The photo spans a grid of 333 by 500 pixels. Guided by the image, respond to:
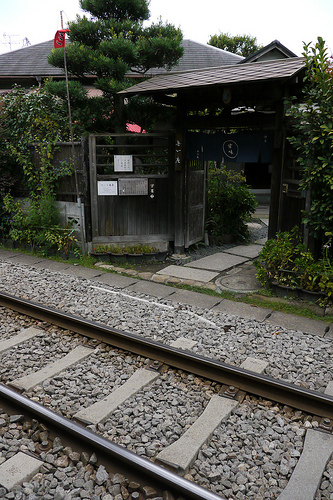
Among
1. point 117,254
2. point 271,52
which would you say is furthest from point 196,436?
point 271,52

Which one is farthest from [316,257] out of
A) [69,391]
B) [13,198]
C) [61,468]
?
[13,198]

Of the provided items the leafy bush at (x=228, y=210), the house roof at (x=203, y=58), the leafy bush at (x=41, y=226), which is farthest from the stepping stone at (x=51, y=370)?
the house roof at (x=203, y=58)

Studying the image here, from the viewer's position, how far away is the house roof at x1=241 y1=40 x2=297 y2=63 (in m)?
13.8

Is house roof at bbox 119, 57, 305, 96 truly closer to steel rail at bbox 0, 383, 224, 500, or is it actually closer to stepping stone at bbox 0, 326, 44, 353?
stepping stone at bbox 0, 326, 44, 353

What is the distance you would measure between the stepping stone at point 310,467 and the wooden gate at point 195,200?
5979 mm

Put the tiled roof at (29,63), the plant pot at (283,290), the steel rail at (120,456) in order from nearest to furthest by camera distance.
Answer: the steel rail at (120,456) < the plant pot at (283,290) < the tiled roof at (29,63)

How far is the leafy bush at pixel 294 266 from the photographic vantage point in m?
6.04

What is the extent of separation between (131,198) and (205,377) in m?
5.28

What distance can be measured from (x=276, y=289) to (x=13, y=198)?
260 inches

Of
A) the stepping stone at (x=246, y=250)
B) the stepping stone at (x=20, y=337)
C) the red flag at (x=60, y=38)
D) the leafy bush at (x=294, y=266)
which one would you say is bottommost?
the stepping stone at (x=20, y=337)

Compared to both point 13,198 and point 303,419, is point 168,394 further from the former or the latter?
point 13,198

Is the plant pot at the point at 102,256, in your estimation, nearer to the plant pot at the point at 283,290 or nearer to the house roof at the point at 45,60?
the plant pot at the point at 283,290

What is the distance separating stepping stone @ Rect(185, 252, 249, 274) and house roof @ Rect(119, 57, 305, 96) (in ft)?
10.7

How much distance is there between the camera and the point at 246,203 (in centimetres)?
1020
